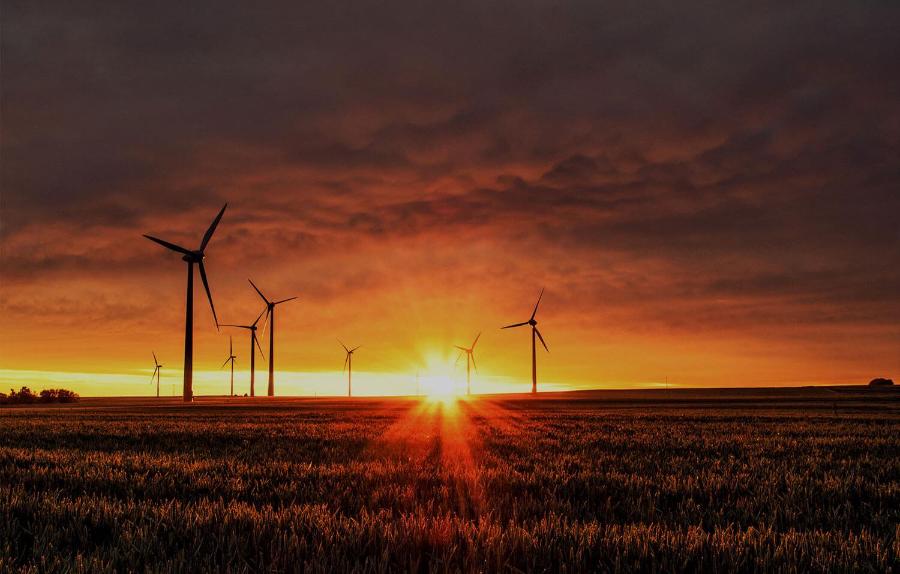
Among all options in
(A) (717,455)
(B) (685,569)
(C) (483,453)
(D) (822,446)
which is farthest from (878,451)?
(B) (685,569)

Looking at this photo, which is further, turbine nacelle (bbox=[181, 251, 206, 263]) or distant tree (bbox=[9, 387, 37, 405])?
distant tree (bbox=[9, 387, 37, 405])

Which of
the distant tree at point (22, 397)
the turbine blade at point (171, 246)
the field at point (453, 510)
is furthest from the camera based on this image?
the distant tree at point (22, 397)

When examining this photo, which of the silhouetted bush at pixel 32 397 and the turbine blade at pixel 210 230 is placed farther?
the silhouetted bush at pixel 32 397

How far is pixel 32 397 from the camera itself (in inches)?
4911

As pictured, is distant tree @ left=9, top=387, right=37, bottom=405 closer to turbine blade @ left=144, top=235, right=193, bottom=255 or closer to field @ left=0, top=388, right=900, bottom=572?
turbine blade @ left=144, top=235, right=193, bottom=255

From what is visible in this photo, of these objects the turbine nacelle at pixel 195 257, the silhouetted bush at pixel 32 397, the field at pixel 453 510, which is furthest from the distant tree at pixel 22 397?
the field at pixel 453 510

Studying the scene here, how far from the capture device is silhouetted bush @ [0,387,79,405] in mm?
123269

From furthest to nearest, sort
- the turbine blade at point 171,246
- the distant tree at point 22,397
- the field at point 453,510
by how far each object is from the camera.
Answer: the distant tree at point 22,397 < the turbine blade at point 171,246 < the field at point 453,510

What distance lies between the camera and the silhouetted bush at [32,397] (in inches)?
4853

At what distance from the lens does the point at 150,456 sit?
45.9 ft

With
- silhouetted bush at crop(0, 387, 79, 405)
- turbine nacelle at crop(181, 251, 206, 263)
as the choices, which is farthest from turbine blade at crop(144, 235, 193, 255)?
silhouetted bush at crop(0, 387, 79, 405)

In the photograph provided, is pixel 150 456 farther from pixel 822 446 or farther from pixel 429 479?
pixel 822 446

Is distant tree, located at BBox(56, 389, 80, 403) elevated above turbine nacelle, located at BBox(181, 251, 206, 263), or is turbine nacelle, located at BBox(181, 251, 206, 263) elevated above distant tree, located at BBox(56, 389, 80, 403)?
turbine nacelle, located at BBox(181, 251, 206, 263)

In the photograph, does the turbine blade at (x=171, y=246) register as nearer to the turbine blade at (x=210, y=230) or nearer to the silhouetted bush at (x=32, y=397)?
the turbine blade at (x=210, y=230)
